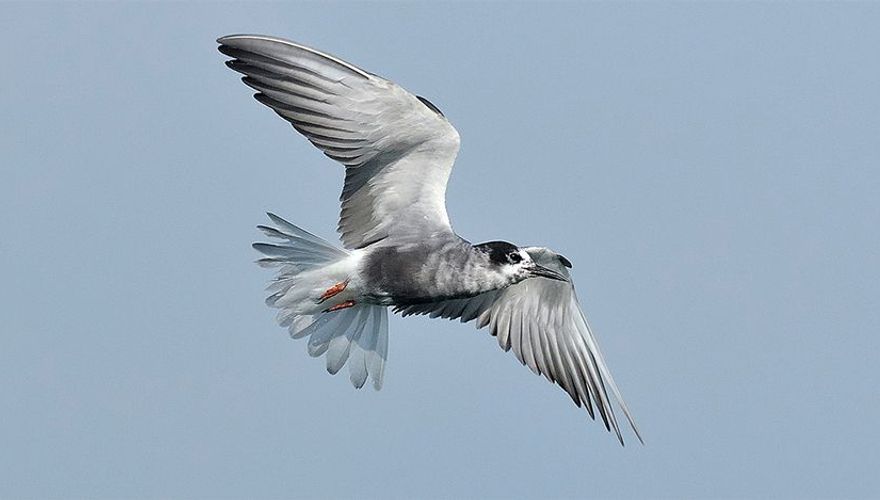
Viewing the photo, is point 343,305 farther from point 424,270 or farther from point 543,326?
point 543,326

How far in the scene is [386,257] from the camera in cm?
1188

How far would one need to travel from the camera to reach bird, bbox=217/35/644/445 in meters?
11.3

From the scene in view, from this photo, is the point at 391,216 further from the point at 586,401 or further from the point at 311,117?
the point at 586,401

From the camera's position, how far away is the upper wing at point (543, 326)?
12766 millimetres

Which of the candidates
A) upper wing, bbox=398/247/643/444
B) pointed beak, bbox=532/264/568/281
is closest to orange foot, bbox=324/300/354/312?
upper wing, bbox=398/247/643/444

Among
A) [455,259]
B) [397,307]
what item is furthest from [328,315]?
[455,259]

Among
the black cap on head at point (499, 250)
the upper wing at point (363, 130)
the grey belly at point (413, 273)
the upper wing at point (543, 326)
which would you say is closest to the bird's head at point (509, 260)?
the black cap on head at point (499, 250)

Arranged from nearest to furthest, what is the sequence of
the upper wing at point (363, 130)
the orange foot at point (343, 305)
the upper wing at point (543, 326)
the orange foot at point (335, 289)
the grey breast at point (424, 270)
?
the upper wing at point (363, 130) < the grey breast at point (424, 270) < the orange foot at point (335, 289) < the orange foot at point (343, 305) < the upper wing at point (543, 326)

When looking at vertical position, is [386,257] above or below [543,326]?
above

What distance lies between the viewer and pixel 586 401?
12.7 metres

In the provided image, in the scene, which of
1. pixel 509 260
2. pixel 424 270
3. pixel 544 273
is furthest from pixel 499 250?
pixel 424 270

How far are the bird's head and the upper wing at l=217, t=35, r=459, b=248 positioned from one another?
0.40 meters

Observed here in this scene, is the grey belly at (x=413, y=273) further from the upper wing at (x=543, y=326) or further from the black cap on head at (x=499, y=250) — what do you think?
the upper wing at (x=543, y=326)

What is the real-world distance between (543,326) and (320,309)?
187 cm
